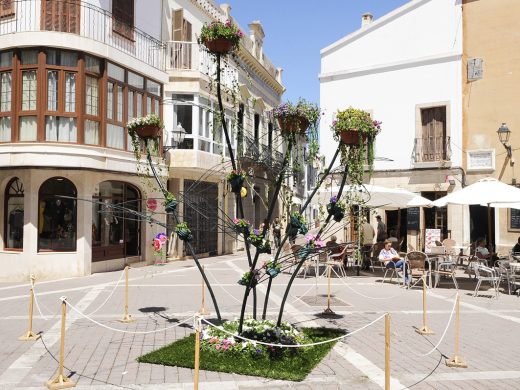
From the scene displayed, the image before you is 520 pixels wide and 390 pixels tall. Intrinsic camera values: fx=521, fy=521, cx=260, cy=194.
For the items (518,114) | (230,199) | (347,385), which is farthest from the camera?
(230,199)

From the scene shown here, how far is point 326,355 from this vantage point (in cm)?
714

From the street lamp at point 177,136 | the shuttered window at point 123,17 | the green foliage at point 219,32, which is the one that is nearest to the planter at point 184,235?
the green foliage at point 219,32

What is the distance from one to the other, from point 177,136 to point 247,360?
13.9m

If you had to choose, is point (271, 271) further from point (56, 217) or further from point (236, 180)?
point (56, 217)

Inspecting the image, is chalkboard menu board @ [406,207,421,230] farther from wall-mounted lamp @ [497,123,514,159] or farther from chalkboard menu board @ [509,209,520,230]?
wall-mounted lamp @ [497,123,514,159]

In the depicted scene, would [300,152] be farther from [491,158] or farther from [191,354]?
[491,158]

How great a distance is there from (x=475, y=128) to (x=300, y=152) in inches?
567

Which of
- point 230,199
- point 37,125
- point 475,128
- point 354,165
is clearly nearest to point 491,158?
point 475,128

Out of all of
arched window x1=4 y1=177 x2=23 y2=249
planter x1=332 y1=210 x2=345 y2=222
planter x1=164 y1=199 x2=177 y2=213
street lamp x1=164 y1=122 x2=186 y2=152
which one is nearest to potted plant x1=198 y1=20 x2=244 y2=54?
planter x1=164 y1=199 x2=177 y2=213

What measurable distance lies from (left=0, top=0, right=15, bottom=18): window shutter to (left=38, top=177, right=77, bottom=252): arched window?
500cm

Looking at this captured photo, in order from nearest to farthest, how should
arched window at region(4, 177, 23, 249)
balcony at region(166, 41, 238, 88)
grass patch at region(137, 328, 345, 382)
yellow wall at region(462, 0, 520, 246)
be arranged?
grass patch at region(137, 328, 345, 382) → arched window at region(4, 177, 23, 249) → yellow wall at region(462, 0, 520, 246) → balcony at region(166, 41, 238, 88)

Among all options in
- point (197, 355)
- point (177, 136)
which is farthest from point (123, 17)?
point (197, 355)

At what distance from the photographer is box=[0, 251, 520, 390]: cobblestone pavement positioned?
A: 614 cm

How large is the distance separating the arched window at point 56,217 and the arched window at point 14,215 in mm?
719
